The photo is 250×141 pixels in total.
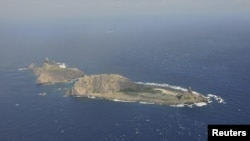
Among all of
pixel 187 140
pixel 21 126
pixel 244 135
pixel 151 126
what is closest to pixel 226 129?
pixel 244 135

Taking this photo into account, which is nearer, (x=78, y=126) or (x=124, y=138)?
(x=124, y=138)

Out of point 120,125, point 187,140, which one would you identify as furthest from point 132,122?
point 187,140

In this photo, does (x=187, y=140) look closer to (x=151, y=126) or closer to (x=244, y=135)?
(x=151, y=126)

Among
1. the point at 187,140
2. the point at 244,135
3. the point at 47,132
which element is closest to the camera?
the point at 244,135

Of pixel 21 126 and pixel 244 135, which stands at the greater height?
pixel 244 135

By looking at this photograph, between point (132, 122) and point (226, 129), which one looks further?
point (132, 122)

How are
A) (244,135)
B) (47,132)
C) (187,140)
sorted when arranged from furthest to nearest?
(47,132) < (187,140) < (244,135)

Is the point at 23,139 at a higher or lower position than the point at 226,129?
lower

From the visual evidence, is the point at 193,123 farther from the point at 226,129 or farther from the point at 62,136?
the point at 226,129
